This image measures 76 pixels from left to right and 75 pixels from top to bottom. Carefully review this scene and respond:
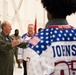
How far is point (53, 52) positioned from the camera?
1.72m

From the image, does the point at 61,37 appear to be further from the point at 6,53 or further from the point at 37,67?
the point at 6,53

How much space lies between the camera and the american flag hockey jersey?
5.54 ft

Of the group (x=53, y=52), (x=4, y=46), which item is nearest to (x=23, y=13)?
(x=4, y=46)

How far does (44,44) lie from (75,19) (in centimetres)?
1619

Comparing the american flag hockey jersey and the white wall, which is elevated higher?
the white wall

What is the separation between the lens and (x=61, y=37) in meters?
1.74

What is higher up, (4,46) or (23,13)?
(23,13)

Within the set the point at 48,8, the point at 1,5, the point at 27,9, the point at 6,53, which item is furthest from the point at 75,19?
the point at 48,8

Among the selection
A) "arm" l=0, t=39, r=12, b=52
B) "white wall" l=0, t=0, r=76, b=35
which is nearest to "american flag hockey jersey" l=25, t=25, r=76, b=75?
"arm" l=0, t=39, r=12, b=52

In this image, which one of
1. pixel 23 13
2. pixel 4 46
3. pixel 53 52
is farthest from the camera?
pixel 23 13

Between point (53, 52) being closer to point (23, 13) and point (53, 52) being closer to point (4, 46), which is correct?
point (4, 46)

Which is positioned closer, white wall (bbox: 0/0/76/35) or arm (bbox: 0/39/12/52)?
arm (bbox: 0/39/12/52)

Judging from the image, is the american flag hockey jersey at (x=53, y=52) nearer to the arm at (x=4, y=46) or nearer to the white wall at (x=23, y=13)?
the arm at (x=4, y=46)

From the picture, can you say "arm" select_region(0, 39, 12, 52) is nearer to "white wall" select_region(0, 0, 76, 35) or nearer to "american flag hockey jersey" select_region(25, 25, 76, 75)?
"american flag hockey jersey" select_region(25, 25, 76, 75)
